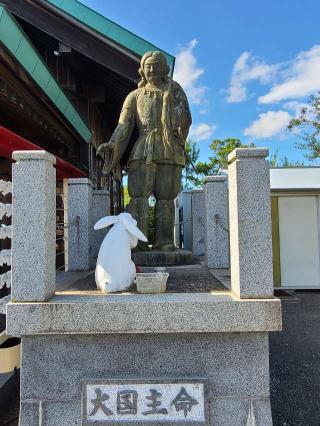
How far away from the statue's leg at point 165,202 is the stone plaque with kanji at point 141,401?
8.36 feet

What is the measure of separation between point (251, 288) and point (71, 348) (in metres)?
1.46

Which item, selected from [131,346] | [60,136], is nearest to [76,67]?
[60,136]

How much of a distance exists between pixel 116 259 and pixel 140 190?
1.95 meters

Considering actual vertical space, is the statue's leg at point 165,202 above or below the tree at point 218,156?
below

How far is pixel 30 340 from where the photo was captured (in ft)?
8.63

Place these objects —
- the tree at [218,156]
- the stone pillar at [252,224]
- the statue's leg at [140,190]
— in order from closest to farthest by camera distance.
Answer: the stone pillar at [252,224], the statue's leg at [140,190], the tree at [218,156]

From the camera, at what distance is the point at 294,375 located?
4219 mm

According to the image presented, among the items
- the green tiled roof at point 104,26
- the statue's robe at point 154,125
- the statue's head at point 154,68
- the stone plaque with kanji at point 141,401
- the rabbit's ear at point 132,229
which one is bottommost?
the stone plaque with kanji at point 141,401

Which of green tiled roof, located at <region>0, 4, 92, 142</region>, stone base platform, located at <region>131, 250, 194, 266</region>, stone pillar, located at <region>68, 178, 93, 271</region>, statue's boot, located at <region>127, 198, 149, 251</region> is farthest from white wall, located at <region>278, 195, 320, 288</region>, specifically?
stone pillar, located at <region>68, 178, 93, 271</region>

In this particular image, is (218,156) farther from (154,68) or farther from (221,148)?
(154,68)

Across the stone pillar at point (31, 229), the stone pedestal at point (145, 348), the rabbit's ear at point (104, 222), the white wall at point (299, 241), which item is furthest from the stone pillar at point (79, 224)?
the white wall at point (299, 241)

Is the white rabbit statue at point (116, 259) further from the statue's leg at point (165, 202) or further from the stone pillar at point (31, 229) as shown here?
the statue's leg at point (165, 202)

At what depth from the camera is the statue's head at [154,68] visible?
4.74m

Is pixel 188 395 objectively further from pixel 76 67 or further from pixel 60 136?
pixel 76 67
